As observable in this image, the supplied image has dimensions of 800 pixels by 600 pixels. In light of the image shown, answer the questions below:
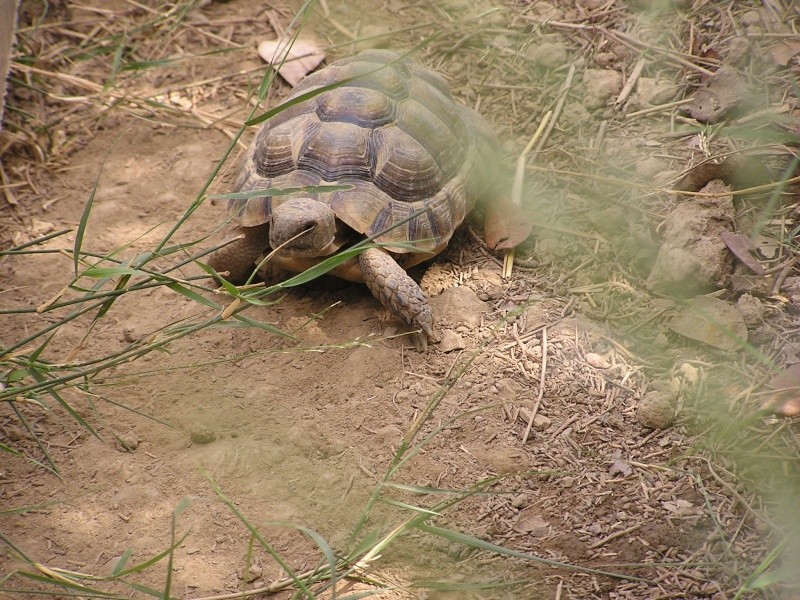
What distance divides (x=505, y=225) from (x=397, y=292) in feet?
2.47

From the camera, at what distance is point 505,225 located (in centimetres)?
365

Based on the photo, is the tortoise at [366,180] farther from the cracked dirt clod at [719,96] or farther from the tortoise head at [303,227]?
the cracked dirt clod at [719,96]

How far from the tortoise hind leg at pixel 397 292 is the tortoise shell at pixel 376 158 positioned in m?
0.10

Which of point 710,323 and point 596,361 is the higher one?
point 710,323

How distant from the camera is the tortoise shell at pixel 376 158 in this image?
3.42m

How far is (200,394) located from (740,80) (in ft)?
9.41

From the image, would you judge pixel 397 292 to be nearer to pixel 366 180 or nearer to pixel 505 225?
pixel 366 180

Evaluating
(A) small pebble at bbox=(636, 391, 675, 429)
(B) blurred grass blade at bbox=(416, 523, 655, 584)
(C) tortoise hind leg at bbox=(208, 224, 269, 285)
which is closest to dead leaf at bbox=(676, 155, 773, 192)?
(A) small pebble at bbox=(636, 391, 675, 429)

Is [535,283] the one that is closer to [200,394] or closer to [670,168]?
[670,168]

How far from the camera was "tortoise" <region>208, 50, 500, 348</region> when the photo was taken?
3.29 m

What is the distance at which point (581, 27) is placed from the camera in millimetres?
4195

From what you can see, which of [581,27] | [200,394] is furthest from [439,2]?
[200,394]

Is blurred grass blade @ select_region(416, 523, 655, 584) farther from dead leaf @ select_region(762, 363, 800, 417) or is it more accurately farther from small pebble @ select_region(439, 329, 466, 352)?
small pebble @ select_region(439, 329, 466, 352)

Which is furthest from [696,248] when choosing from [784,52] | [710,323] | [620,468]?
[784,52]
